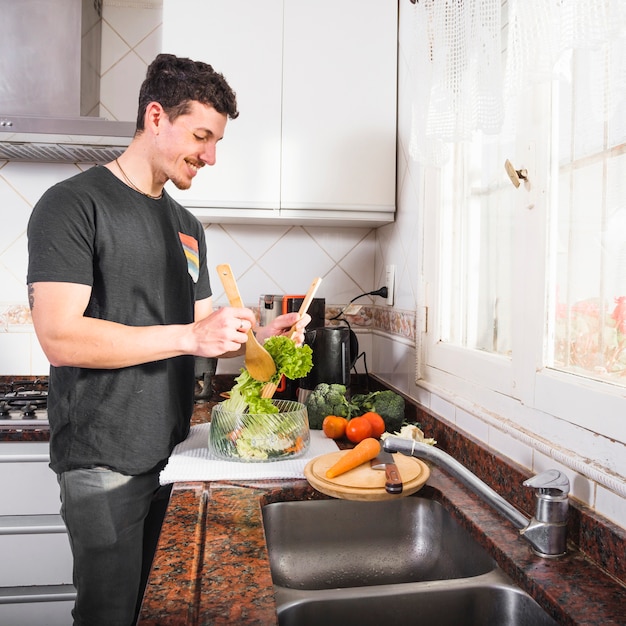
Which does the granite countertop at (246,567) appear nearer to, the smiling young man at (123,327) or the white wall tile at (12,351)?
the smiling young man at (123,327)

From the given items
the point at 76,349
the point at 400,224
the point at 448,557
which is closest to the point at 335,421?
the point at 448,557

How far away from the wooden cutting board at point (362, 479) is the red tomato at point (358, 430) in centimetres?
18

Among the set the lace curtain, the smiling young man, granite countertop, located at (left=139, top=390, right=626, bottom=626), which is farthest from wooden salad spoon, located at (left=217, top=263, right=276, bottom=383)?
the lace curtain

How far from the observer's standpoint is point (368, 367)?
90.3 inches

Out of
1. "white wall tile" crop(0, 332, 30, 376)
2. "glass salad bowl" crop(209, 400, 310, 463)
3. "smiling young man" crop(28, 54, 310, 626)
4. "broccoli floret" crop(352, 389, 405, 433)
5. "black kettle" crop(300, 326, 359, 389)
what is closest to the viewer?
"smiling young man" crop(28, 54, 310, 626)

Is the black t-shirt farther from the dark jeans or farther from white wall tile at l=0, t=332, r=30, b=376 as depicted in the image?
white wall tile at l=0, t=332, r=30, b=376

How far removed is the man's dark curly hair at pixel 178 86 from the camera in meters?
1.29

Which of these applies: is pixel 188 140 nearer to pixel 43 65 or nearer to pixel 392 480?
pixel 392 480

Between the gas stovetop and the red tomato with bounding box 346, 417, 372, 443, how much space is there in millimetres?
930

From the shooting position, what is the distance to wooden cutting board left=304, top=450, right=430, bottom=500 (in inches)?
40.6

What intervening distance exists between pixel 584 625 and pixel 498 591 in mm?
172

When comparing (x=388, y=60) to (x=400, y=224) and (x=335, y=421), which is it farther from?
(x=335, y=421)

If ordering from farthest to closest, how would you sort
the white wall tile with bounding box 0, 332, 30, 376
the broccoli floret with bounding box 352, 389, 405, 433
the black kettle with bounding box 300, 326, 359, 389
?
the white wall tile with bounding box 0, 332, 30, 376 → the black kettle with bounding box 300, 326, 359, 389 → the broccoli floret with bounding box 352, 389, 405, 433

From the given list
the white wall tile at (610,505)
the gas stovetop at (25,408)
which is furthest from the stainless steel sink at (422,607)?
the gas stovetop at (25,408)
